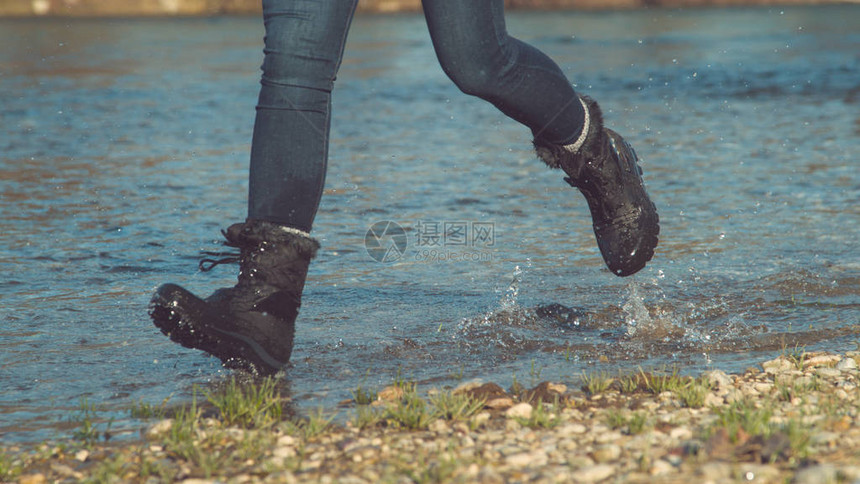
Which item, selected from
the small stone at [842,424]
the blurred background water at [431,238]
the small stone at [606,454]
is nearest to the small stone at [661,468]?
the small stone at [606,454]

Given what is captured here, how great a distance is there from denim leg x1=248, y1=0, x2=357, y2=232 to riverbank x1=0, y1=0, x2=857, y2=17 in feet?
102

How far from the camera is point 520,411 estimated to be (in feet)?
8.85

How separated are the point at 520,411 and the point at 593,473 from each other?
0.50 m

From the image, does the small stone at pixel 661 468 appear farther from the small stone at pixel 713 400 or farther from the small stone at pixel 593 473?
the small stone at pixel 713 400

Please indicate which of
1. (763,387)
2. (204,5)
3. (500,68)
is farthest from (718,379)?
(204,5)

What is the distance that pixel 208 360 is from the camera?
132 inches

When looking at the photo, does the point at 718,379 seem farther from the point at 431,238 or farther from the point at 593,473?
the point at 431,238

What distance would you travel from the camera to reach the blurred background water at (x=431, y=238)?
3.35m

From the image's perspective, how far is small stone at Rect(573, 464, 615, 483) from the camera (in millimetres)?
2193

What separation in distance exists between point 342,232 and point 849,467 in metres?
3.51

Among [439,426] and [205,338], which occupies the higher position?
[205,338]

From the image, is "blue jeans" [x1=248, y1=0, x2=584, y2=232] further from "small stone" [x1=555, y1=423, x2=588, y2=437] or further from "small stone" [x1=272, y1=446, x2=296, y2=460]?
"small stone" [x1=555, y1=423, x2=588, y2=437]

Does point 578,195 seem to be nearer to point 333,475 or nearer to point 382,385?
point 382,385

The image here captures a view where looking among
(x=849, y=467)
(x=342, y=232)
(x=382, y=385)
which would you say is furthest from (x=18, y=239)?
(x=849, y=467)
